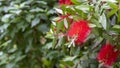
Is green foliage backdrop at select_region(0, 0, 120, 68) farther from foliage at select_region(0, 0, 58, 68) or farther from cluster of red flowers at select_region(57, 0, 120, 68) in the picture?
cluster of red flowers at select_region(57, 0, 120, 68)

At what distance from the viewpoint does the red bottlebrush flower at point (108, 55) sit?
139cm

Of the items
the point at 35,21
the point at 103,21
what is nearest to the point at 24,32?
the point at 35,21

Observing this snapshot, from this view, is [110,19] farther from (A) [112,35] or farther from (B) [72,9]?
(B) [72,9]

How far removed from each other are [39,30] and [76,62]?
0.85m

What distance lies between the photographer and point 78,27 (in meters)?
1.34

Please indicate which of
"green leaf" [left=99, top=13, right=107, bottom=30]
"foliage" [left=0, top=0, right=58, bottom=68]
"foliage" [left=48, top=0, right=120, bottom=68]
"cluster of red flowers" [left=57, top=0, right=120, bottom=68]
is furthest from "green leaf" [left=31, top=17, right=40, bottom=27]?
"green leaf" [left=99, top=13, right=107, bottom=30]

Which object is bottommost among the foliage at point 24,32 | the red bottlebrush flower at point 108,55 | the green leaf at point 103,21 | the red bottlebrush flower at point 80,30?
the foliage at point 24,32

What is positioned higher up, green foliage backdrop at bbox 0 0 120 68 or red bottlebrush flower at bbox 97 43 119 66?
red bottlebrush flower at bbox 97 43 119 66

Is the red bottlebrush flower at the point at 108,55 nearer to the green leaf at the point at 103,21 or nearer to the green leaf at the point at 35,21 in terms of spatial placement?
the green leaf at the point at 103,21

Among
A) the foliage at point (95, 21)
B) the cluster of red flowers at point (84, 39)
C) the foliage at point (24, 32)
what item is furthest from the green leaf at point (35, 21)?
the cluster of red flowers at point (84, 39)

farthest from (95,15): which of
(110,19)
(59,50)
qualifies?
(59,50)

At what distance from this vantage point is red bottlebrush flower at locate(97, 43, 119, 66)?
1395 millimetres

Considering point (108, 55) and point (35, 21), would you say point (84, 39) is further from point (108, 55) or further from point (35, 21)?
point (35, 21)

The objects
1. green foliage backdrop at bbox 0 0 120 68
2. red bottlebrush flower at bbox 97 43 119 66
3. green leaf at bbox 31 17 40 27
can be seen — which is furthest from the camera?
green leaf at bbox 31 17 40 27
